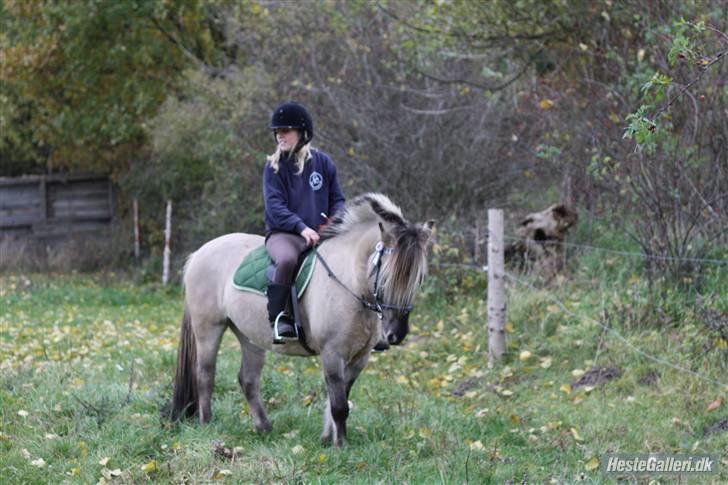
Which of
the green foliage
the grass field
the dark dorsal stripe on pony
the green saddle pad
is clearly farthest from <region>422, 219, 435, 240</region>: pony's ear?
Answer: the green foliage

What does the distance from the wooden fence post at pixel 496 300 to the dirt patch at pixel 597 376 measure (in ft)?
4.23

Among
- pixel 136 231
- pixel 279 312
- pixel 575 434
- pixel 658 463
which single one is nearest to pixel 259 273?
pixel 279 312

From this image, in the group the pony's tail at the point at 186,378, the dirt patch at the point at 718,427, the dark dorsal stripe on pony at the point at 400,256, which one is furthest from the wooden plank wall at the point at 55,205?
the dirt patch at the point at 718,427

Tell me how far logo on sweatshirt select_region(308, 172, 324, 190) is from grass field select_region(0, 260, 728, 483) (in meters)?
1.98

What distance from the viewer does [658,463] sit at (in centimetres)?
626

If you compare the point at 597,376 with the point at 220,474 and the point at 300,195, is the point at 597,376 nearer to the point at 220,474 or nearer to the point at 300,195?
the point at 300,195

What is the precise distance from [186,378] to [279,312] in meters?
1.35

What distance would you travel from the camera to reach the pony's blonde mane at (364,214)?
6.54m

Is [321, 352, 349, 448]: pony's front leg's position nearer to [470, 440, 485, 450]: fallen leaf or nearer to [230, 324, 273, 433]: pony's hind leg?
[230, 324, 273, 433]: pony's hind leg

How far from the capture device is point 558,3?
11797 millimetres

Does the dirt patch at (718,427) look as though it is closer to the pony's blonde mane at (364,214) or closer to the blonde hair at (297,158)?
the pony's blonde mane at (364,214)

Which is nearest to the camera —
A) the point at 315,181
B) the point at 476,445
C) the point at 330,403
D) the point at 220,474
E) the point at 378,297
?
the point at 220,474

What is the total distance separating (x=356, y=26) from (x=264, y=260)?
9.24m

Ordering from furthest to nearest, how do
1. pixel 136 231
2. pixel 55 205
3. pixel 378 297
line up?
1. pixel 55 205
2. pixel 136 231
3. pixel 378 297
